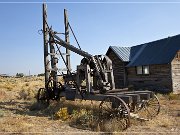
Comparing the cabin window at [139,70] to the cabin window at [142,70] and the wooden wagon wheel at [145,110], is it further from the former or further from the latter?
the wooden wagon wheel at [145,110]

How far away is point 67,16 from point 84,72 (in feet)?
17.9

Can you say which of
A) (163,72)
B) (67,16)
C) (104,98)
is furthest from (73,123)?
(163,72)

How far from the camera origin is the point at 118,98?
9.98m

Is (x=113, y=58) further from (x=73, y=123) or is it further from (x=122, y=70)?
(x=73, y=123)

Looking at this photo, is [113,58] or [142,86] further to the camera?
[113,58]

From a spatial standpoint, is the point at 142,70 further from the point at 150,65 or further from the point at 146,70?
the point at 150,65

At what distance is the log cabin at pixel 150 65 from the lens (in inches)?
832

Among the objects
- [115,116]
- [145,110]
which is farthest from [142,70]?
[115,116]

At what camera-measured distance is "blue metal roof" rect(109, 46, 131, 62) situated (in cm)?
2634

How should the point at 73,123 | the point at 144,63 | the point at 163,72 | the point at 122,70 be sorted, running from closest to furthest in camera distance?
the point at 73,123
the point at 163,72
the point at 144,63
the point at 122,70

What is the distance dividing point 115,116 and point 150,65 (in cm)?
1368


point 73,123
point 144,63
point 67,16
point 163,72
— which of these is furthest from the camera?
point 144,63

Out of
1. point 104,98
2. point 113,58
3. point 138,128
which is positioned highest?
point 113,58

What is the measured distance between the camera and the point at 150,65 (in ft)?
76.1
